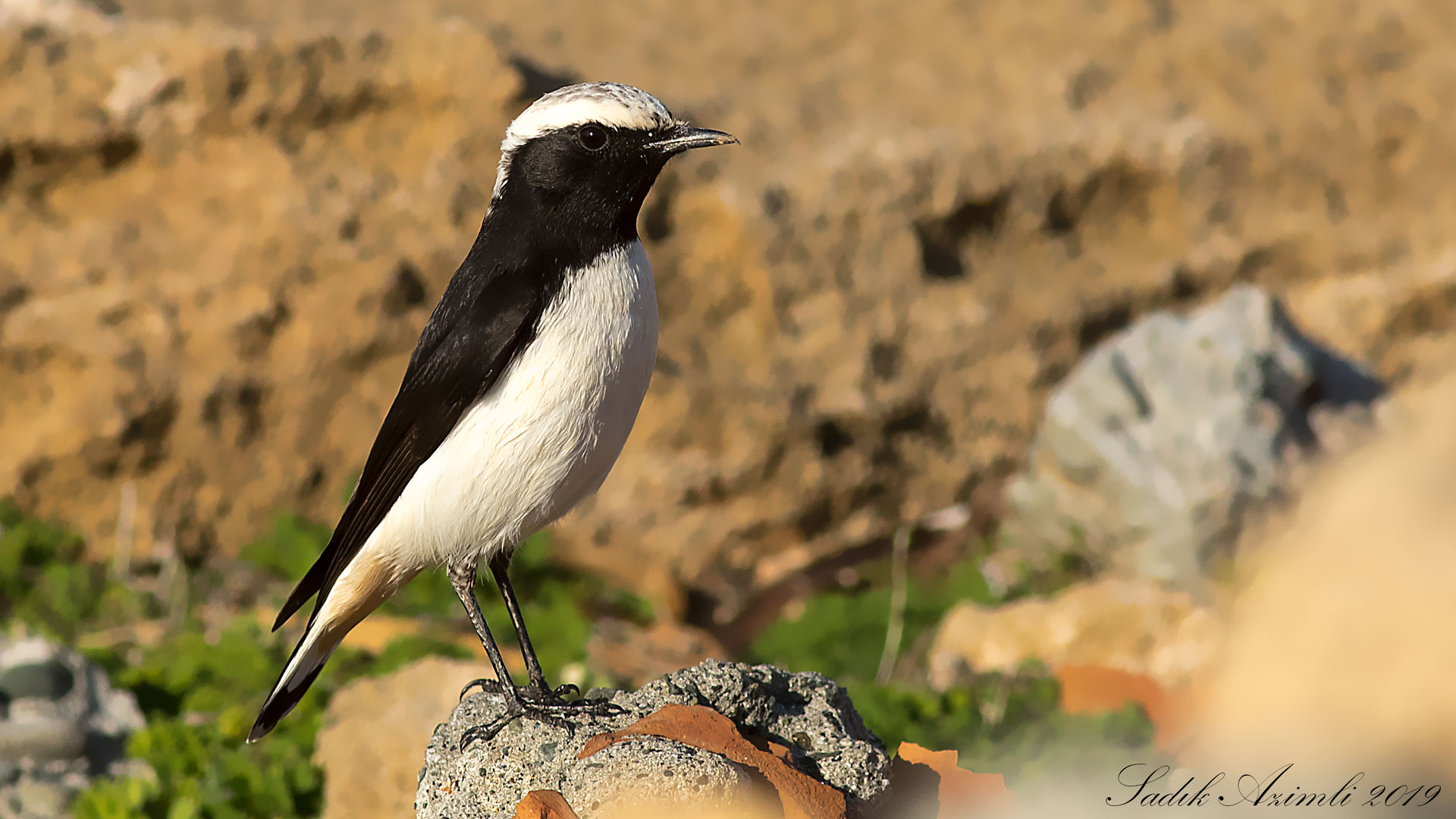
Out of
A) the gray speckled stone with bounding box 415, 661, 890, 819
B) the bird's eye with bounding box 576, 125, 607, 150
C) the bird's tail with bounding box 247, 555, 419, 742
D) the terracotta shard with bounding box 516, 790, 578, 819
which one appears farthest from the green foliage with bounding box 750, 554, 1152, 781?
the bird's eye with bounding box 576, 125, 607, 150

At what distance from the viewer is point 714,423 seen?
27.7 feet

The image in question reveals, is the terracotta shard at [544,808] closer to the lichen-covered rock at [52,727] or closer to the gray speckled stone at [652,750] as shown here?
the gray speckled stone at [652,750]

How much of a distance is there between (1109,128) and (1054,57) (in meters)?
0.86

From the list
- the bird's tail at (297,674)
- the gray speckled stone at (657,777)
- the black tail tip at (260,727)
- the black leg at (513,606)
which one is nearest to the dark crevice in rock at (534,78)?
the black leg at (513,606)

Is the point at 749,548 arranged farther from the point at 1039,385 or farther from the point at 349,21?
the point at 349,21

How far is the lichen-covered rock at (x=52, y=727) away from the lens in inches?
208

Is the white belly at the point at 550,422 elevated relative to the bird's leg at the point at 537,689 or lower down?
elevated

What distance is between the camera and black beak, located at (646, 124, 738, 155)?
14.1 feet

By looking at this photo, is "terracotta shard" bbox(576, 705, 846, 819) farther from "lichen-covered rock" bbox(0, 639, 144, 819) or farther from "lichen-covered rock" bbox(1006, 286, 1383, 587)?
"lichen-covered rock" bbox(1006, 286, 1383, 587)

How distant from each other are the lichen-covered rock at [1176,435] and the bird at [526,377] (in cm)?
455

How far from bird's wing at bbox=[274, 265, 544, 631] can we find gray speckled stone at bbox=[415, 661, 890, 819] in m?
0.87

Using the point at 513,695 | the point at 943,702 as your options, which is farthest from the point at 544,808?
the point at 943,702

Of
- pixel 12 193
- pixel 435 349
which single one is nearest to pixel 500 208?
pixel 435 349

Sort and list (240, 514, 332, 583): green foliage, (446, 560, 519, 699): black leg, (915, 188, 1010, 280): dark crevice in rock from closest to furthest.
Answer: (446, 560, 519, 699): black leg
(240, 514, 332, 583): green foliage
(915, 188, 1010, 280): dark crevice in rock
